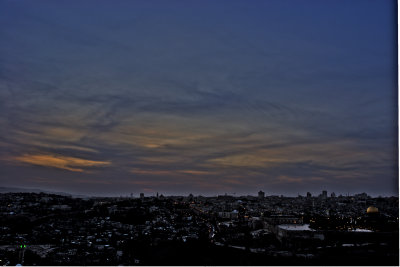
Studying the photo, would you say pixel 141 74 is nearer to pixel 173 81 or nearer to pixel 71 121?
pixel 173 81

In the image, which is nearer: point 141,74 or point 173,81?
point 141,74

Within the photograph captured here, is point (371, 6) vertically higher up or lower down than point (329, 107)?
higher up

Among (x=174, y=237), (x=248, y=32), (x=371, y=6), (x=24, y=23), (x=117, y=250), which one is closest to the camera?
(x=371, y=6)

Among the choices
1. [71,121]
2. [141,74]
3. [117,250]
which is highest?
[141,74]

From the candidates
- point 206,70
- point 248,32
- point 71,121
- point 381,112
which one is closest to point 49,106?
point 71,121

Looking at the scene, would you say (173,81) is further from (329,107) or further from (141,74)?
(329,107)

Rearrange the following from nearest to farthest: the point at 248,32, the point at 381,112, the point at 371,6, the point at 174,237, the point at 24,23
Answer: the point at 371,6, the point at 24,23, the point at 248,32, the point at 381,112, the point at 174,237

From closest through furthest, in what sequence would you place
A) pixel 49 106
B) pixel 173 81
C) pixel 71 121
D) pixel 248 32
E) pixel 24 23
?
pixel 24 23 < pixel 248 32 < pixel 173 81 < pixel 49 106 < pixel 71 121


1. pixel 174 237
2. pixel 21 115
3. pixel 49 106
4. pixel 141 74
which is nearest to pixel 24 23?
pixel 141 74

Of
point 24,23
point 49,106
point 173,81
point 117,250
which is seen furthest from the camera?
point 117,250
